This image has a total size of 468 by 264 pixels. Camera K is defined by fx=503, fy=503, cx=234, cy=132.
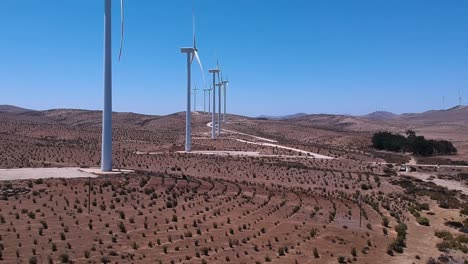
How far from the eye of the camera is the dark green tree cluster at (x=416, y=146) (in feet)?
366

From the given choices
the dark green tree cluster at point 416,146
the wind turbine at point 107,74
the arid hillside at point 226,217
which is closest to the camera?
the arid hillside at point 226,217

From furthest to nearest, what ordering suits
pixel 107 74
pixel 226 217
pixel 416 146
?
pixel 416 146
pixel 107 74
pixel 226 217

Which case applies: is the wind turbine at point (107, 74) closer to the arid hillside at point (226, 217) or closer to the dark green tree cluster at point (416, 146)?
the arid hillside at point (226, 217)

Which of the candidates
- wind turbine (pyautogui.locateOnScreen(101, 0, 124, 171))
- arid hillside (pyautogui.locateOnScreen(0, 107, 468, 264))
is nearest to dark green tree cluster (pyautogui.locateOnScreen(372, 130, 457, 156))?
arid hillside (pyautogui.locateOnScreen(0, 107, 468, 264))

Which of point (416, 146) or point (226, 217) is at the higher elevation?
point (416, 146)

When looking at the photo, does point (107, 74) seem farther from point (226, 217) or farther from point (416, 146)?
point (416, 146)

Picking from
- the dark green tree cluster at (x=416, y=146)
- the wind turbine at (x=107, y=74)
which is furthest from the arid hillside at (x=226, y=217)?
the dark green tree cluster at (x=416, y=146)

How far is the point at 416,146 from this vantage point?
112562 millimetres

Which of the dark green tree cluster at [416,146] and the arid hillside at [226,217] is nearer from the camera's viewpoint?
the arid hillside at [226,217]

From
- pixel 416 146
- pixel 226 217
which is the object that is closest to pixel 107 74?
pixel 226 217

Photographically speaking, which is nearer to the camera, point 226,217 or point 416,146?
point 226,217

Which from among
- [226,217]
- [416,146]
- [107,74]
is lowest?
[226,217]

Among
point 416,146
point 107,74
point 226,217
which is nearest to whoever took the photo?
point 226,217

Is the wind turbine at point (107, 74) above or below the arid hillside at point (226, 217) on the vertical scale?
above
